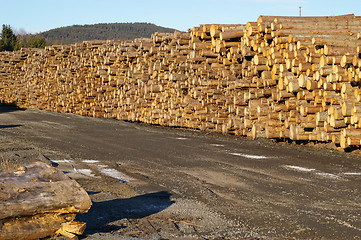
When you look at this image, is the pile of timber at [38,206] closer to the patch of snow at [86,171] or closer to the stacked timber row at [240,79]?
the patch of snow at [86,171]

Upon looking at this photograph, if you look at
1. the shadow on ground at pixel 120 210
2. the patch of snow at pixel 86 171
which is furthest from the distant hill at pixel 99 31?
the shadow on ground at pixel 120 210

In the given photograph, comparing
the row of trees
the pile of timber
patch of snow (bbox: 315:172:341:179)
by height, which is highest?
the row of trees

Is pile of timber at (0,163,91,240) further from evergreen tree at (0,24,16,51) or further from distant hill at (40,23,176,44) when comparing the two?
distant hill at (40,23,176,44)

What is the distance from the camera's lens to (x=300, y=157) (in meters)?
9.94

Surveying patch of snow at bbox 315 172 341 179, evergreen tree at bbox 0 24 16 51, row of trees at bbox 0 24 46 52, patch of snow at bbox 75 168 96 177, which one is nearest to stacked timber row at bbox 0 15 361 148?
patch of snow at bbox 315 172 341 179

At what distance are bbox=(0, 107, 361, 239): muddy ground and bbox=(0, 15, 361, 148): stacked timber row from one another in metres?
0.86

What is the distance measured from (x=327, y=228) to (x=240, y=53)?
9477mm

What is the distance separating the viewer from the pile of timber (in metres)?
Result: 4.20

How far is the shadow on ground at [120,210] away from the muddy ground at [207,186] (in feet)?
0.03

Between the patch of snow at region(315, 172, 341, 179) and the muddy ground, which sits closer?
the muddy ground

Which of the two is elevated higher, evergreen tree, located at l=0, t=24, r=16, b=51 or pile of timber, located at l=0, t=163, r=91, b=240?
evergreen tree, located at l=0, t=24, r=16, b=51

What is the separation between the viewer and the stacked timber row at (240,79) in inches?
421

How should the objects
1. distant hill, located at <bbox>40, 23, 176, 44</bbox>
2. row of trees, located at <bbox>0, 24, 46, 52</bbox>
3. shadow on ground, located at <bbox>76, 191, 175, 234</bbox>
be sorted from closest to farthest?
shadow on ground, located at <bbox>76, 191, 175, 234</bbox> → row of trees, located at <bbox>0, 24, 46, 52</bbox> → distant hill, located at <bbox>40, 23, 176, 44</bbox>

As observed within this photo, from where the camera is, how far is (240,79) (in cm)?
1390
